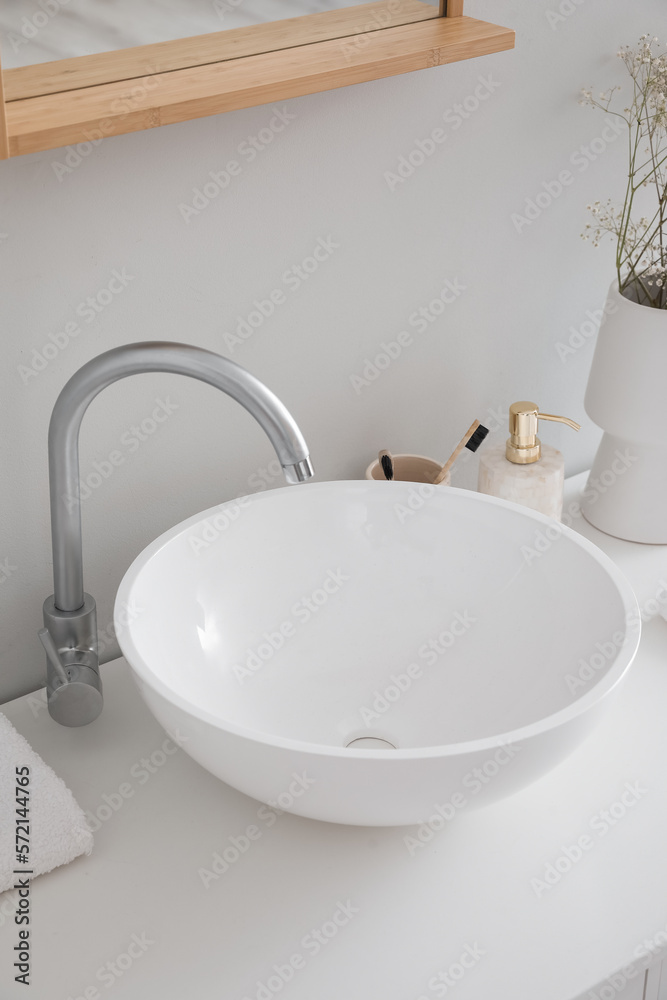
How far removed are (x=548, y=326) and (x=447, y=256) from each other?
213 mm

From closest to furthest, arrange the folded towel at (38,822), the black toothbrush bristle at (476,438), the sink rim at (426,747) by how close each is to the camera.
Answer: the sink rim at (426,747)
the folded towel at (38,822)
the black toothbrush bristle at (476,438)

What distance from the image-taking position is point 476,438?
1088mm

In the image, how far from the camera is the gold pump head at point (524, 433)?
3.64 ft

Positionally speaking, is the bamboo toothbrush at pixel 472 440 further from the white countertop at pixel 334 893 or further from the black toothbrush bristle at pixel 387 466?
the white countertop at pixel 334 893

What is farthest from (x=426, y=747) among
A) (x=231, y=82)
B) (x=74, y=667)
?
(x=231, y=82)

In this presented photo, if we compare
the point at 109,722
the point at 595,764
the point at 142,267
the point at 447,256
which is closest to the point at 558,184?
the point at 447,256

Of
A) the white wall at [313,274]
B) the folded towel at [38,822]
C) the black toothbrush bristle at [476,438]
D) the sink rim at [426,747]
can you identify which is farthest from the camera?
the black toothbrush bristle at [476,438]

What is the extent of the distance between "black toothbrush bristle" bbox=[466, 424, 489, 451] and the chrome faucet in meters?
0.32

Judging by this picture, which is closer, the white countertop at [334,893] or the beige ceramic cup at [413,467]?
the white countertop at [334,893]

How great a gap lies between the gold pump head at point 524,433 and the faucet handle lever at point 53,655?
1.78ft

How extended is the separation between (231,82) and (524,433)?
0.50 metres

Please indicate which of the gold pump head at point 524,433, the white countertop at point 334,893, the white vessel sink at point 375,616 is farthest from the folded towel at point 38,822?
the gold pump head at point 524,433

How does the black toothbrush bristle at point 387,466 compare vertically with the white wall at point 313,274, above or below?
below

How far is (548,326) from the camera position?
4.25 feet
